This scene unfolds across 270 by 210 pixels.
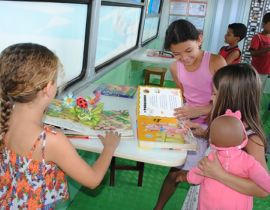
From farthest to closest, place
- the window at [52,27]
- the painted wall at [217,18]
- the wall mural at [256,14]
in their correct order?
the painted wall at [217,18], the wall mural at [256,14], the window at [52,27]

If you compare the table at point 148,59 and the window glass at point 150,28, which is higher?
the window glass at point 150,28

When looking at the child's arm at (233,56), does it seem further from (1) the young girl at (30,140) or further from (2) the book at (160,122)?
(1) the young girl at (30,140)

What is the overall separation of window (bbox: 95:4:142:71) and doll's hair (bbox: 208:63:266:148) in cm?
154

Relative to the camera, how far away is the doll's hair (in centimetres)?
123

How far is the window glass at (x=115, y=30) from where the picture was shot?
105 inches

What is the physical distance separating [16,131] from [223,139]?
689 mm

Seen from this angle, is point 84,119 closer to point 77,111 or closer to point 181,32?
point 77,111

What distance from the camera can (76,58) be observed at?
2.21 meters

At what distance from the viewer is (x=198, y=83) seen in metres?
1.99

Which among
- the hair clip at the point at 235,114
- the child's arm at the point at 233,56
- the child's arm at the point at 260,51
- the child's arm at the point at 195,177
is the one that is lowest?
the child's arm at the point at 195,177

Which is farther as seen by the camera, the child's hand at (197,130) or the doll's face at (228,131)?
the child's hand at (197,130)

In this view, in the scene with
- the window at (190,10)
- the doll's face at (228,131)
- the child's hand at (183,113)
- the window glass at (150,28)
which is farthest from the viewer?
the window at (190,10)

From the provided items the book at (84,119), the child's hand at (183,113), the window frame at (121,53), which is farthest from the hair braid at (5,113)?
the window frame at (121,53)

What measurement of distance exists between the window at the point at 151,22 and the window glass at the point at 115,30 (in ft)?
2.40
